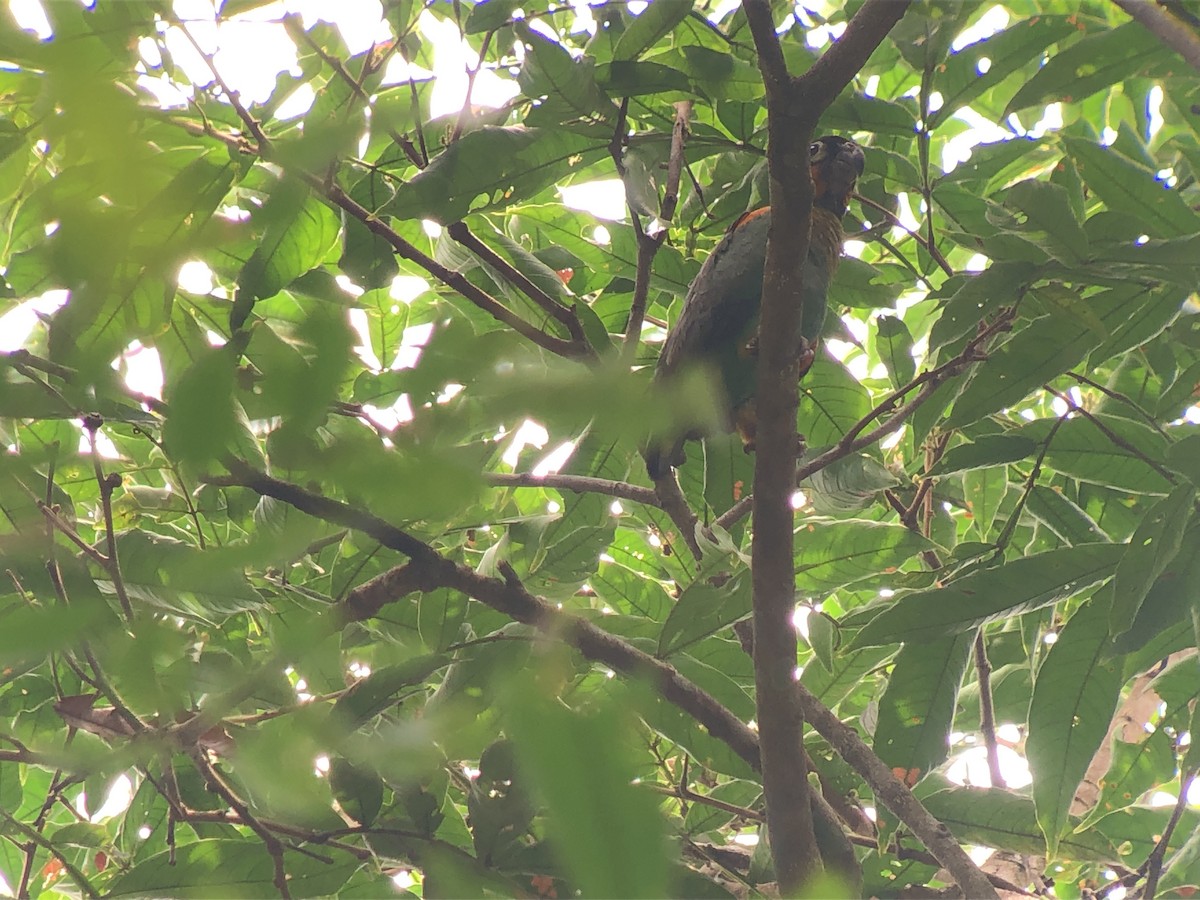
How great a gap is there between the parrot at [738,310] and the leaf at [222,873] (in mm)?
939

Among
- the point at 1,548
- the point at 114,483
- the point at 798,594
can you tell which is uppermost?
the point at 798,594

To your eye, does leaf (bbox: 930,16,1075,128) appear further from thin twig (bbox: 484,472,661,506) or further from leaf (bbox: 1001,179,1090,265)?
thin twig (bbox: 484,472,661,506)

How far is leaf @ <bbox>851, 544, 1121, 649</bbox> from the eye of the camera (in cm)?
150

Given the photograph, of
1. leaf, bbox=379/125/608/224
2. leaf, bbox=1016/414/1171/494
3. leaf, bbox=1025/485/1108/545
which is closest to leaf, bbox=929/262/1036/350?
leaf, bbox=1016/414/1171/494

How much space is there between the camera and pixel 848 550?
1.75 m

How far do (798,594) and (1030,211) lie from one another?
781 millimetres

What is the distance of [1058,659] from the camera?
61.8 inches

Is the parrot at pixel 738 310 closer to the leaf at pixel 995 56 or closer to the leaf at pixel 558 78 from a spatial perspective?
the leaf at pixel 995 56

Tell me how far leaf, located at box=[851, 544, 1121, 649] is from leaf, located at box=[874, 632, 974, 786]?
13 cm

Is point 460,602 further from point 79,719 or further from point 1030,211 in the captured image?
point 1030,211

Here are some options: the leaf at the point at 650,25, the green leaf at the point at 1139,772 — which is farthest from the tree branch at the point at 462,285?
the green leaf at the point at 1139,772

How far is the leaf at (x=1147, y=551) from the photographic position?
1.31 m

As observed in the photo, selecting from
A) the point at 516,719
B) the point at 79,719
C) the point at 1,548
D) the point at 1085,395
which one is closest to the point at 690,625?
the point at 79,719

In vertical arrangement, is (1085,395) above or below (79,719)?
above
